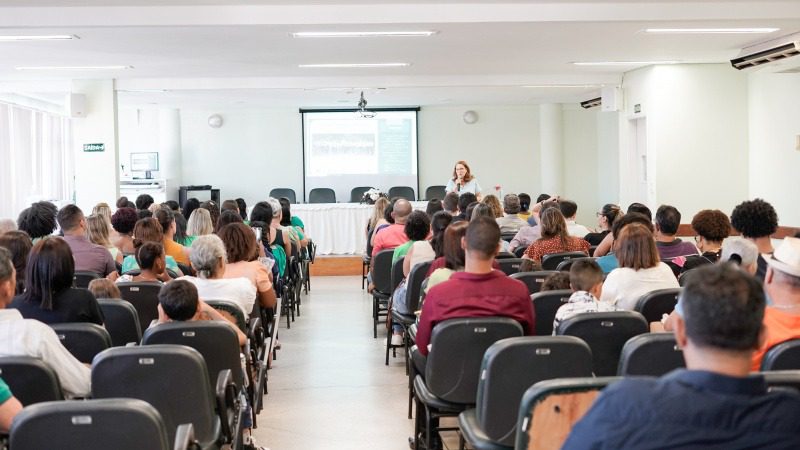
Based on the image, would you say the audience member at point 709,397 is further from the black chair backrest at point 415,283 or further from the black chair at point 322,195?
the black chair at point 322,195

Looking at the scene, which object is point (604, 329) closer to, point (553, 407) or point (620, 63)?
point (553, 407)

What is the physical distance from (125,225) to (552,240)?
126 inches

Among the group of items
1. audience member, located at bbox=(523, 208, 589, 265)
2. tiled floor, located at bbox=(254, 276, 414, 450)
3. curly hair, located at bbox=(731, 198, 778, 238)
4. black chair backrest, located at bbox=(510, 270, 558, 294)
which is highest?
curly hair, located at bbox=(731, 198, 778, 238)

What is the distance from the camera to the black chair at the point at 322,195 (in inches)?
720

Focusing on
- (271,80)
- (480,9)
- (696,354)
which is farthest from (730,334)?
(271,80)

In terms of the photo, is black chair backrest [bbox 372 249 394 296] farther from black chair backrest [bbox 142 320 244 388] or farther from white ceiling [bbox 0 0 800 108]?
black chair backrest [bbox 142 320 244 388]

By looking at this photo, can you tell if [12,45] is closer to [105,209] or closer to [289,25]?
[105,209]

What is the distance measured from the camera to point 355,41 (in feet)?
30.4

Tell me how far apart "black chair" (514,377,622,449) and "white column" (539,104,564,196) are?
55.1 ft

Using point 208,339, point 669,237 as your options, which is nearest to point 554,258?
point 669,237

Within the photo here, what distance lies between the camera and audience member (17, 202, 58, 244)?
6820mm

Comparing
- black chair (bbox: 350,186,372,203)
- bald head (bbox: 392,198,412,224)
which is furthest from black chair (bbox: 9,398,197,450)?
black chair (bbox: 350,186,372,203)

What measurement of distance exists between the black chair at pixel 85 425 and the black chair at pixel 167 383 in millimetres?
715

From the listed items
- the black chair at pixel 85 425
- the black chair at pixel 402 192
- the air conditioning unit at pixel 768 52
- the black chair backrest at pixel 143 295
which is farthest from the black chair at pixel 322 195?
the black chair at pixel 85 425
